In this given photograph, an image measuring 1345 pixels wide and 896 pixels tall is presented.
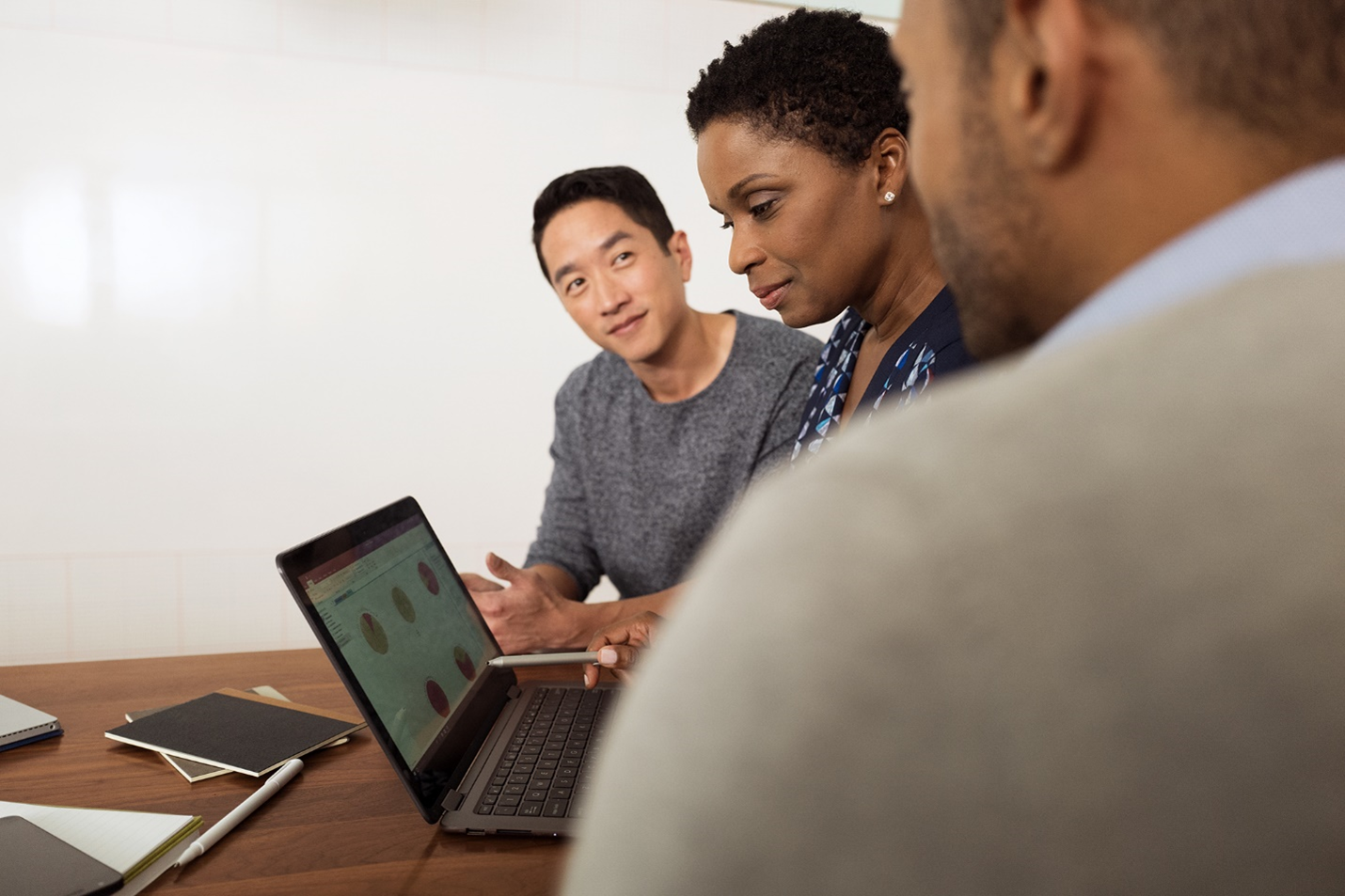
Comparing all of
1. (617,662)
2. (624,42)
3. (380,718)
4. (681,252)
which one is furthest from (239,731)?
(624,42)

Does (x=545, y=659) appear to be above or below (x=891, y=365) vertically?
below

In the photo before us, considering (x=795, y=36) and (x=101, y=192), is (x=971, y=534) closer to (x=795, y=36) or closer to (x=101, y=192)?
(x=795, y=36)

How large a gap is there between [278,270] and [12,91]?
0.78m

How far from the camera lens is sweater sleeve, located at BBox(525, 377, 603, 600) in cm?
194

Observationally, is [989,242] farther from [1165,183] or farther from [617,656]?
[617,656]

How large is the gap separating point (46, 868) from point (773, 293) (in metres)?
1.04

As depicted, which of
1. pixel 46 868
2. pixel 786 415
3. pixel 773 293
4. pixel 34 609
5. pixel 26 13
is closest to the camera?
pixel 46 868

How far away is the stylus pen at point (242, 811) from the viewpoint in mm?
784

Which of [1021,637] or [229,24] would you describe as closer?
[1021,637]

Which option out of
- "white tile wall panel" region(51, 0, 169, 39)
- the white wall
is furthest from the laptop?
"white tile wall panel" region(51, 0, 169, 39)

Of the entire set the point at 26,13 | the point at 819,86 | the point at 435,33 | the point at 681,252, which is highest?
the point at 435,33

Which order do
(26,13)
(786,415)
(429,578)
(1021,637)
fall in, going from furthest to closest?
1. (26,13)
2. (786,415)
3. (429,578)
4. (1021,637)

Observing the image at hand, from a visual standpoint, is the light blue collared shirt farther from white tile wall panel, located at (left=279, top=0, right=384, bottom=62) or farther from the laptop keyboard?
white tile wall panel, located at (left=279, top=0, right=384, bottom=62)

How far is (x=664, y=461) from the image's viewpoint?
1.92 metres
